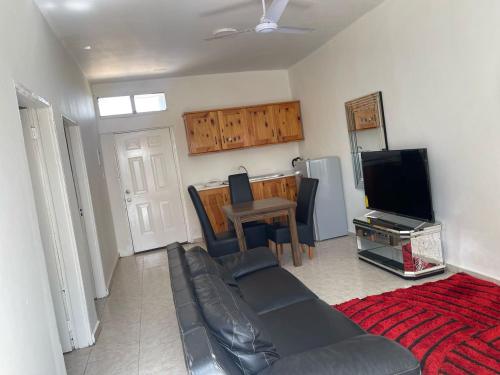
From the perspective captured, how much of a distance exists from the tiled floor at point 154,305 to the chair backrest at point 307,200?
1.67ft

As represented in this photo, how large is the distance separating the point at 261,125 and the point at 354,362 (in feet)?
18.1

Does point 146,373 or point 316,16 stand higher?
point 316,16

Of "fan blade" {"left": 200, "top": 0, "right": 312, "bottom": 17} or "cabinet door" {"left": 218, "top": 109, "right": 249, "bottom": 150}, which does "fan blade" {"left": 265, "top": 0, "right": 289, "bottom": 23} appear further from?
"cabinet door" {"left": 218, "top": 109, "right": 249, "bottom": 150}

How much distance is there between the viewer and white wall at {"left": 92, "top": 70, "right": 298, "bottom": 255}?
6539 millimetres

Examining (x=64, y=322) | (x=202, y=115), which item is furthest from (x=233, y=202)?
(x=64, y=322)

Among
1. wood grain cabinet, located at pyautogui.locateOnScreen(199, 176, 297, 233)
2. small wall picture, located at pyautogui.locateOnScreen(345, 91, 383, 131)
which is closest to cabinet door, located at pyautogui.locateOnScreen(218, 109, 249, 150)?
wood grain cabinet, located at pyautogui.locateOnScreen(199, 176, 297, 233)

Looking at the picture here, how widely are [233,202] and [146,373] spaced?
3.19m

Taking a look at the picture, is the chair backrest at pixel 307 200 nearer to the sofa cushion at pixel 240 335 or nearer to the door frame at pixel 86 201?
the door frame at pixel 86 201

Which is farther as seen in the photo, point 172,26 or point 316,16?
point 316,16

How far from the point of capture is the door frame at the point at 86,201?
4270mm

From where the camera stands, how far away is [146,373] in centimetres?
275

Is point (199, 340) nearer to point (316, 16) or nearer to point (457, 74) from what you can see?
point (457, 74)

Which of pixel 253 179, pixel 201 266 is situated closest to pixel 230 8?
pixel 201 266

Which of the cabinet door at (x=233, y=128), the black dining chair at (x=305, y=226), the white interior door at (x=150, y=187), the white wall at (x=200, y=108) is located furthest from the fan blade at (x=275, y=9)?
the white interior door at (x=150, y=187)
